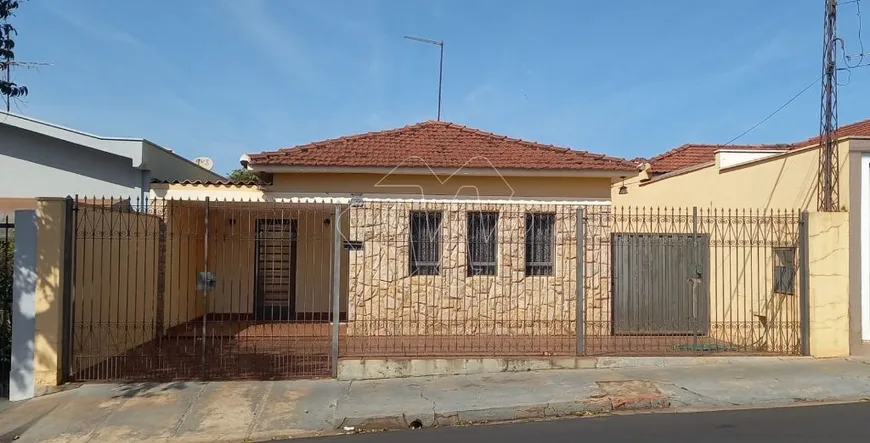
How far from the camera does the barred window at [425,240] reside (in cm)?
1148

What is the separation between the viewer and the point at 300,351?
10141 millimetres

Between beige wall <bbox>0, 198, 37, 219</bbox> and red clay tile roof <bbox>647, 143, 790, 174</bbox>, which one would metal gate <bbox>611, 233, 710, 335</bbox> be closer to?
red clay tile roof <bbox>647, 143, 790, 174</bbox>

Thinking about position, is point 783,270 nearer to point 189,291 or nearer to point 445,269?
point 445,269

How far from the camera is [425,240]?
37.7 ft

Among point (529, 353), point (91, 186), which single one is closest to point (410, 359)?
point (529, 353)

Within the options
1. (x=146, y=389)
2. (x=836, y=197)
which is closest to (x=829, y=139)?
(x=836, y=197)

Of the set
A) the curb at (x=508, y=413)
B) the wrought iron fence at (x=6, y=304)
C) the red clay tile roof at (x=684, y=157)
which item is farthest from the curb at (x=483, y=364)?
the red clay tile roof at (x=684, y=157)

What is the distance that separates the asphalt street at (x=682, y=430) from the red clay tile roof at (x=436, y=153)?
18.0ft

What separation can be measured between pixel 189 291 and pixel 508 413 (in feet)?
25.8

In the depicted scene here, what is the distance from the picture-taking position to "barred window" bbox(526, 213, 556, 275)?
11656 mm

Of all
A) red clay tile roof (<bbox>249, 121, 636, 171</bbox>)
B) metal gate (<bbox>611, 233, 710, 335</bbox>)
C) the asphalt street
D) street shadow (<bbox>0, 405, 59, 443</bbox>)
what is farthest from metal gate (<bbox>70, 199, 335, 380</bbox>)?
metal gate (<bbox>611, 233, 710, 335</bbox>)

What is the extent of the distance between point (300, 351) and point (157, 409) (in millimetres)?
2798

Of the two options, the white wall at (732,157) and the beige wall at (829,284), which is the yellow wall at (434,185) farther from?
the beige wall at (829,284)

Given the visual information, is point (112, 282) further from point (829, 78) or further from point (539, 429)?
point (829, 78)
